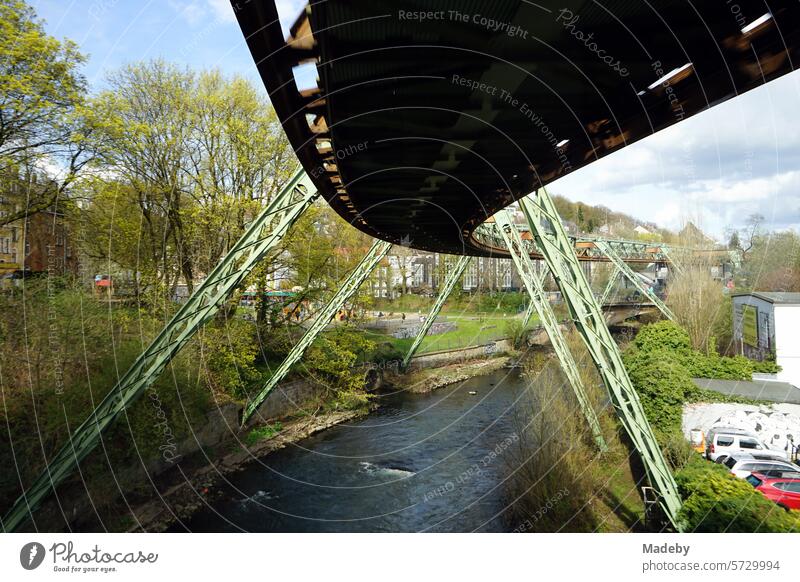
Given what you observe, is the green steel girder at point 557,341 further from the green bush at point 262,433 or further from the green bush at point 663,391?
the green bush at point 262,433

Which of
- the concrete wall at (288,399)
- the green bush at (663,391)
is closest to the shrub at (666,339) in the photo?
the green bush at (663,391)

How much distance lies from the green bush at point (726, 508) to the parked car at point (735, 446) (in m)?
2.91

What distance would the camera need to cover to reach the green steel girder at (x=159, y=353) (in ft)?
21.9

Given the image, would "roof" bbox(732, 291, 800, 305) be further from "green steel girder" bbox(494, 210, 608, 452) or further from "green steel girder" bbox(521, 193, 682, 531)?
"green steel girder" bbox(521, 193, 682, 531)

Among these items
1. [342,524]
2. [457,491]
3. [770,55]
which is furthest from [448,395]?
[770,55]

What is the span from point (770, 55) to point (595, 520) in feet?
24.4

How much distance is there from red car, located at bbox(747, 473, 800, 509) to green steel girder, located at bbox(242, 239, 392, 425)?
36.8 feet

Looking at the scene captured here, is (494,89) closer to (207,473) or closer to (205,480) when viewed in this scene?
(205,480)

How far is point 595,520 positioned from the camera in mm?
8047

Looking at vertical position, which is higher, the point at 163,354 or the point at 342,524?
the point at 163,354

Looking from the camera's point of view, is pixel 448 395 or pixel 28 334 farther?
pixel 448 395

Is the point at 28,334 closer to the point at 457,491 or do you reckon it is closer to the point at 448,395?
the point at 457,491

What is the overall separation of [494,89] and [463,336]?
2748cm

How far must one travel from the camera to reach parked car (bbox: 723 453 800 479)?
26.2 feet
